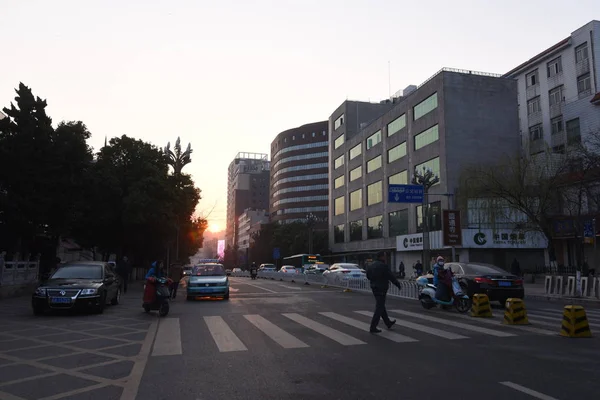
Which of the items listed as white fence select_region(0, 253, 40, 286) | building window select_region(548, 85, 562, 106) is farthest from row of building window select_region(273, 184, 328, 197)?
white fence select_region(0, 253, 40, 286)

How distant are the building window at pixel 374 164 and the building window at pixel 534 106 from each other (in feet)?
57.4

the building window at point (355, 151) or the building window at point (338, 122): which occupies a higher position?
the building window at point (338, 122)

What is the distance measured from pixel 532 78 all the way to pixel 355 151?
79.2 feet

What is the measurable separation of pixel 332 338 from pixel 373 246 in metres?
49.3

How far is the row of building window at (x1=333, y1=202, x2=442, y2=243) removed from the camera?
45.2 meters

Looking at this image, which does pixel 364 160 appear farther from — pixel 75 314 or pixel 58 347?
pixel 58 347

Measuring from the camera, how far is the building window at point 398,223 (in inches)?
1990

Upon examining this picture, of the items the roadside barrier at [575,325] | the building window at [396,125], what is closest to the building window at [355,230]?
the building window at [396,125]

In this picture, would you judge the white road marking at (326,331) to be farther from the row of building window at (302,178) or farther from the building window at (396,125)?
the row of building window at (302,178)

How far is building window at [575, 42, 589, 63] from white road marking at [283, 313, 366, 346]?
141 feet

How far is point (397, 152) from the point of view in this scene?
53.1 m

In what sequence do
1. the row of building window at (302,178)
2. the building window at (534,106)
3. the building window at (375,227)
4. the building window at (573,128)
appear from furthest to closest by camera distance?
the row of building window at (302,178) → the building window at (375,227) → the building window at (534,106) → the building window at (573,128)

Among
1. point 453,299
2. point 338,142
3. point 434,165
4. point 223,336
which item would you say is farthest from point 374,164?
point 223,336

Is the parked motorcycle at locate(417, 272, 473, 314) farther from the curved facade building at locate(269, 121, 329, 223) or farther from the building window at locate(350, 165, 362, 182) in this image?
the curved facade building at locate(269, 121, 329, 223)
